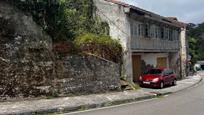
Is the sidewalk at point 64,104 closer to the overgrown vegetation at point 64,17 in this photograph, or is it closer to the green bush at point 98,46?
the green bush at point 98,46

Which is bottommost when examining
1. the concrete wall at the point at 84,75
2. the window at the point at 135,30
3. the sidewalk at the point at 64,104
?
the sidewalk at the point at 64,104

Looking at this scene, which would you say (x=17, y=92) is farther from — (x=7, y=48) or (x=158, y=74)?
(x=158, y=74)

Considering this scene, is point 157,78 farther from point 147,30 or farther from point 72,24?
point 72,24

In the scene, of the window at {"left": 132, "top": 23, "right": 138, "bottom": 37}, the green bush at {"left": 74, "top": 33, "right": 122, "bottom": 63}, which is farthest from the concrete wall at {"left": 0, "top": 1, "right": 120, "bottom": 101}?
the window at {"left": 132, "top": 23, "right": 138, "bottom": 37}

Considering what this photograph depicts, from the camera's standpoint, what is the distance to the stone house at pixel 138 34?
30.3 meters

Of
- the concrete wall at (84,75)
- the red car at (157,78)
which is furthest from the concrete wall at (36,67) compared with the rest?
the red car at (157,78)

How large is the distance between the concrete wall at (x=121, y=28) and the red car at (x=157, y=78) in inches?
57.3

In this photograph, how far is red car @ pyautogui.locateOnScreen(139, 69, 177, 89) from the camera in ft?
99.7

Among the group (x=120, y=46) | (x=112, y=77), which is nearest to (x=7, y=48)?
(x=112, y=77)

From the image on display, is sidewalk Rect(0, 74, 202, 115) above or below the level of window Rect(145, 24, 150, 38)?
below

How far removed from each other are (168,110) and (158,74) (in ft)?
52.7

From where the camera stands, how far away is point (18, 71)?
19.1 m

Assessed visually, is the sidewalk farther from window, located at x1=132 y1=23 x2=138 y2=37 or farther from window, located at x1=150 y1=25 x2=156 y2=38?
window, located at x1=150 y1=25 x2=156 y2=38

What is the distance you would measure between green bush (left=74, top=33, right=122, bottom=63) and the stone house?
204 centimetres
